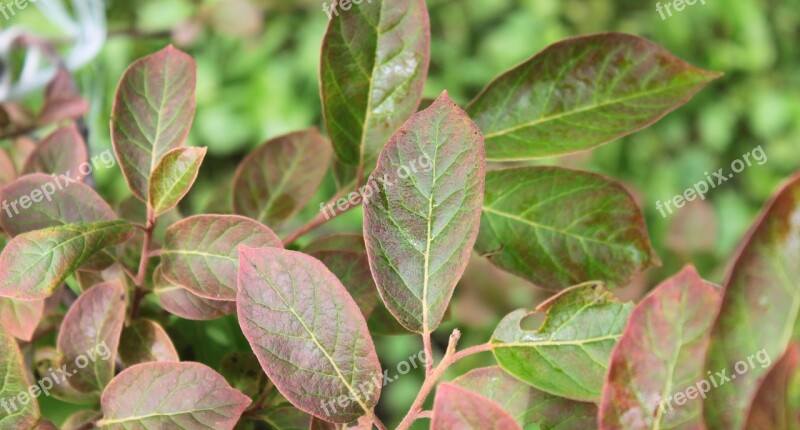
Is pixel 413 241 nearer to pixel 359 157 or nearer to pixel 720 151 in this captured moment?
pixel 359 157

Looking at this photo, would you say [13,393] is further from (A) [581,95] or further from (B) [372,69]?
(A) [581,95]

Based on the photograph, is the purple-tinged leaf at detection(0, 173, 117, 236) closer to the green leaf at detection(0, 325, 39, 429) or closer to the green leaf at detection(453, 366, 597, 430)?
the green leaf at detection(0, 325, 39, 429)

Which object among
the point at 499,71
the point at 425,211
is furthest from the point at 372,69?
the point at 499,71

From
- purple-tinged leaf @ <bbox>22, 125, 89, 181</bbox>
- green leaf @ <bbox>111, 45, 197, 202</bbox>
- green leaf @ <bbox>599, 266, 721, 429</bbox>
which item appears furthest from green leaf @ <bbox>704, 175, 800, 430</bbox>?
purple-tinged leaf @ <bbox>22, 125, 89, 181</bbox>

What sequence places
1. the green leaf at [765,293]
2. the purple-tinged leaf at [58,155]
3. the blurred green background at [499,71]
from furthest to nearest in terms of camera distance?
the blurred green background at [499,71] → the purple-tinged leaf at [58,155] → the green leaf at [765,293]

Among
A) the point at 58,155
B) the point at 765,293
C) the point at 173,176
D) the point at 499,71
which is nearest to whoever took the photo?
the point at 765,293

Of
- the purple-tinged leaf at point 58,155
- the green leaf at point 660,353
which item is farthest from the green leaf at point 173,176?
the green leaf at point 660,353

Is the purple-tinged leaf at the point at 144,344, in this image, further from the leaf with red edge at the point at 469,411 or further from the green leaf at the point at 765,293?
the green leaf at the point at 765,293
